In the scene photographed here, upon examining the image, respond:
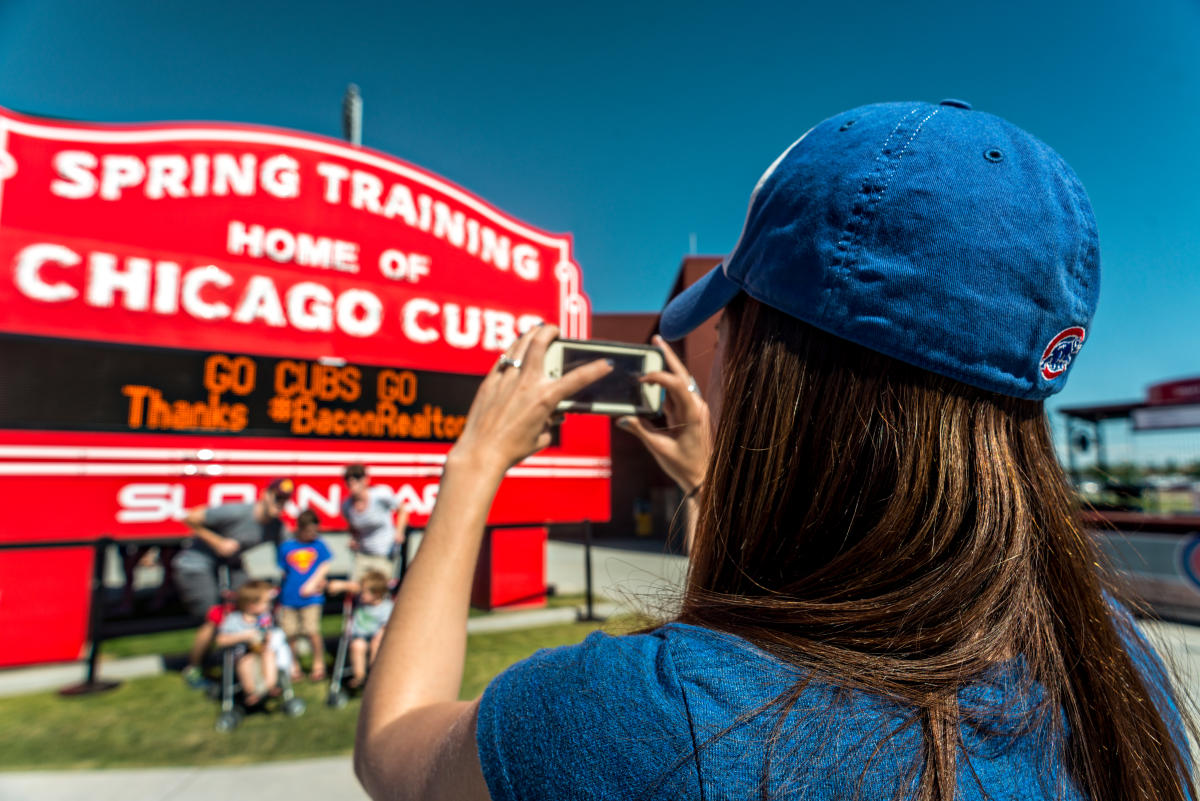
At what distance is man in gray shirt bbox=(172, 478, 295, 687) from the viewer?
5.03 meters

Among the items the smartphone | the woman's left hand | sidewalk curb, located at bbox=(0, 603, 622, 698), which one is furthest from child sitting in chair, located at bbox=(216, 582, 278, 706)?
the woman's left hand

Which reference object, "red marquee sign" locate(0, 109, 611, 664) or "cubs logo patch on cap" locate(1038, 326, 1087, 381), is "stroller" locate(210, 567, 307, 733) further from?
"cubs logo patch on cap" locate(1038, 326, 1087, 381)

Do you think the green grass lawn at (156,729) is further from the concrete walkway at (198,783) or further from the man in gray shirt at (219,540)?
the man in gray shirt at (219,540)

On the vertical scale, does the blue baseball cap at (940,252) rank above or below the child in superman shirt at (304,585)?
above

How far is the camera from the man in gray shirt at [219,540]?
5027mm

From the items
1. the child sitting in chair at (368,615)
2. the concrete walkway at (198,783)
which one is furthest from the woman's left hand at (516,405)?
the child sitting in chair at (368,615)

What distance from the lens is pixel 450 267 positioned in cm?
698

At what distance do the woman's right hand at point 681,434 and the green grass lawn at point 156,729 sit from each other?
269 cm

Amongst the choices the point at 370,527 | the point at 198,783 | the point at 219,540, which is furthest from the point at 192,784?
the point at 219,540

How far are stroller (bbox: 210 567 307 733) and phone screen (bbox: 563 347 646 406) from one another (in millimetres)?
3993

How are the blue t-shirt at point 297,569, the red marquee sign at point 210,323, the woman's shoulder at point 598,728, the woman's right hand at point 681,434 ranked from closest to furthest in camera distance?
the woman's shoulder at point 598,728 < the woman's right hand at point 681,434 < the blue t-shirt at point 297,569 < the red marquee sign at point 210,323

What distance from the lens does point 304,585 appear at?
4480 mm

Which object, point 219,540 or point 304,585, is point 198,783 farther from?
point 219,540

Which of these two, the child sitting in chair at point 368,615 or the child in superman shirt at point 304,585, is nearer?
the child sitting in chair at point 368,615
